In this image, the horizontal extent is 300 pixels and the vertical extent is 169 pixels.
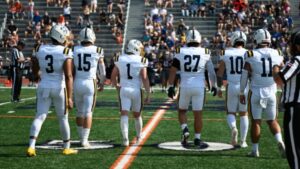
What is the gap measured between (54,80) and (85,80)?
957 millimetres

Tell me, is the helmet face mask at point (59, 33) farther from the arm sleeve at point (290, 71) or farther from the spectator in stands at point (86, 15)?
the spectator in stands at point (86, 15)

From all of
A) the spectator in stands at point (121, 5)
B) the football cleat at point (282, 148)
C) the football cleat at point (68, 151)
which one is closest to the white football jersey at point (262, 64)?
the football cleat at point (282, 148)

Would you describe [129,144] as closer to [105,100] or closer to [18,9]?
[105,100]

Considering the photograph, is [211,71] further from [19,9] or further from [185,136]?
[19,9]

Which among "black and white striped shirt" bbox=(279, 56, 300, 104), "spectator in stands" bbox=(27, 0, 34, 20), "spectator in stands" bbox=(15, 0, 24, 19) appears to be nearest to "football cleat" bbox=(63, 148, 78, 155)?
"black and white striped shirt" bbox=(279, 56, 300, 104)

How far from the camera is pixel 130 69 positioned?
9.44 metres

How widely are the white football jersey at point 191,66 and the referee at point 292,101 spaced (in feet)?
11.5

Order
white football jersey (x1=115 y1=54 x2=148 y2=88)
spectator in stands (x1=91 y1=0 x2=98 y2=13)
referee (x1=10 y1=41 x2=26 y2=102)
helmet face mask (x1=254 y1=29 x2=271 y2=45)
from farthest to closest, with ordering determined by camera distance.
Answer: spectator in stands (x1=91 y1=0 x2=98 y2=13) < referee (x1=10 y1=41 x2=26 y2=102) < white football jersey (x1=115 y1=54 x2=148 y2=88) < helmet face mask (x1=254 y1=29 x2=271 y2=45)

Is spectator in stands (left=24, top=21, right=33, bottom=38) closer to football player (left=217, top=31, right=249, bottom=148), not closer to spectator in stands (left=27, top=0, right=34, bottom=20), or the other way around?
spectator in stands (left=27, top=0, right=34, bottom=20)

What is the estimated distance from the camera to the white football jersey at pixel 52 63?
8.22 m

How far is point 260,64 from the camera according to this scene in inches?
327

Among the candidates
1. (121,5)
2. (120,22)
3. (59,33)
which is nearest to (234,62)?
(59,33)

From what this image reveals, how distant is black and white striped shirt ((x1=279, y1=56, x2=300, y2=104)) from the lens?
18.5ft

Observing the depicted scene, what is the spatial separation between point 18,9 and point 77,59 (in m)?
26.1
